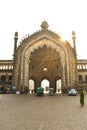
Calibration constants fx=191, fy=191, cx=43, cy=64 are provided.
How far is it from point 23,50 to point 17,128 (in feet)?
133

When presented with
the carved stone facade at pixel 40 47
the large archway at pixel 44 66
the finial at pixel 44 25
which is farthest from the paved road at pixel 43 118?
the large archway at pixel 44 66

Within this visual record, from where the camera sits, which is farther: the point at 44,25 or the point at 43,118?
the point at 44,25

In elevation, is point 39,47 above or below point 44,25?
below

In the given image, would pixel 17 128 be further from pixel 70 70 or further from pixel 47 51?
pixel 47 51

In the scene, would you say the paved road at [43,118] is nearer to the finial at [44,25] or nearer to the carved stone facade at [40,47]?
the carved stone facade at [40,47]

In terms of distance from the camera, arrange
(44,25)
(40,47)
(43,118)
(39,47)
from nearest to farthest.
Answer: (43,118), (39,47), (40,47), (44,25)

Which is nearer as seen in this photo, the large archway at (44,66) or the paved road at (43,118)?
the paved road at (43,118)

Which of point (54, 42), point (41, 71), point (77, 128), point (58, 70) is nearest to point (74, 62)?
point (54, 42)

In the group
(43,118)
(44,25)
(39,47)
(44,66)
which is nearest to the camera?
(43,118)

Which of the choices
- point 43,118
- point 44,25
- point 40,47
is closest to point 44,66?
point 40,47

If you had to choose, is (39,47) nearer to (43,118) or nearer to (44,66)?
(44,66)

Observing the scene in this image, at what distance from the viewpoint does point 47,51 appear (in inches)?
2238

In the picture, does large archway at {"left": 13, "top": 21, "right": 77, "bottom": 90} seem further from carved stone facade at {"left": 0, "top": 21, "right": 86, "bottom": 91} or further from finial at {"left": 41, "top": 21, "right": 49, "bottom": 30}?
finial at {"left": 41, "top": 21, "right": 49, "bottom": 30}

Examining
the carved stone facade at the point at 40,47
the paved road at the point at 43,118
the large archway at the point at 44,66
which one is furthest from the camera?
the large archway at the point at 44,66
